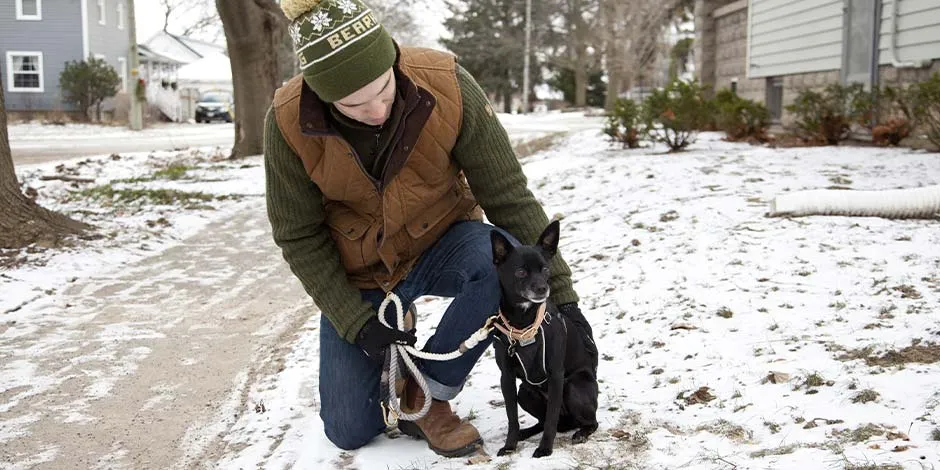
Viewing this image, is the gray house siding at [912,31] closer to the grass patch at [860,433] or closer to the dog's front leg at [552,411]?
the grass patch at [860,433]

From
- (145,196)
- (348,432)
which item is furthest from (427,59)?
(145,196)

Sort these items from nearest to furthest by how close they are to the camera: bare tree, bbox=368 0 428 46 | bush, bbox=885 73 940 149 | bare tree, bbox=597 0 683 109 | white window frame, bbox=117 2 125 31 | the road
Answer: bush, bbox=885 73 940 149 → the road → bare tree, bbox=597 0 683 109 → white window frame, bbox=117 2 125 31 → bare tree, bbox=368 0 428 46

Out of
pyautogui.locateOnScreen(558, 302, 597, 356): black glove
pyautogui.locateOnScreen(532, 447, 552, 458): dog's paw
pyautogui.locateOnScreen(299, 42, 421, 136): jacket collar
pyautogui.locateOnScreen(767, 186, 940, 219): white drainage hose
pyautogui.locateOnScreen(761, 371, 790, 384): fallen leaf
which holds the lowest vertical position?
pyautogui.locateOnScreen(532, 447, 552, 458): dog's paw

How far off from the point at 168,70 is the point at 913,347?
5378cm

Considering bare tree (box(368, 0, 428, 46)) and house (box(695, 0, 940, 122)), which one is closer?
house (box(695, 0, 940, 122))

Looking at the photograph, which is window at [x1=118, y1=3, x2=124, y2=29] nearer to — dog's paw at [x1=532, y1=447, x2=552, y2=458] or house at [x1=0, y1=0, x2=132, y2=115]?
house at [x1=0, y1=0, x2=132, y2=115]

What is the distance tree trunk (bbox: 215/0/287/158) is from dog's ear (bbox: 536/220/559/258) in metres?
13.6

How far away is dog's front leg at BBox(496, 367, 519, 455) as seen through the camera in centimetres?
340

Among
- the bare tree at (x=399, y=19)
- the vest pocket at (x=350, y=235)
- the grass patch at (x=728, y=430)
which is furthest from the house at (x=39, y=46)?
the grass patch at (x=728, y=430)

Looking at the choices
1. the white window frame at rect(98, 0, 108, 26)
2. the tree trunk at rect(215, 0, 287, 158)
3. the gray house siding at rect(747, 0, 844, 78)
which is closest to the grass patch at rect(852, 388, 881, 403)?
the gray house siding at rect(747, 0, 844, 78)

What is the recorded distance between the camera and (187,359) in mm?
5395

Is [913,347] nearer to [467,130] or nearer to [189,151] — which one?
[467,130]

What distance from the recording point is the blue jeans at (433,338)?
143 inches

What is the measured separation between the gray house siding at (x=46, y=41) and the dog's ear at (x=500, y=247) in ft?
123
